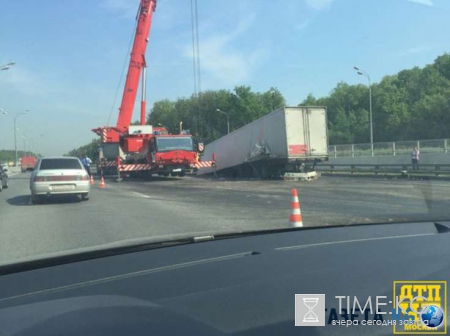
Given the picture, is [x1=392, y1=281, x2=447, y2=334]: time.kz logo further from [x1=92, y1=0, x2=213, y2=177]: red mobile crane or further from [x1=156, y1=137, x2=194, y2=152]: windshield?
[x1=156, y1=137, x2=194, y2=152]: windshield

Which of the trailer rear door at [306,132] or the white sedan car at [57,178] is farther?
the trailer rear door at [306,132]

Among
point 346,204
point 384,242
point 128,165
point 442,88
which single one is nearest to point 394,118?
point 442,88

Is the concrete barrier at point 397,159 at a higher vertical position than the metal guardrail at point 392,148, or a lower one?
lower

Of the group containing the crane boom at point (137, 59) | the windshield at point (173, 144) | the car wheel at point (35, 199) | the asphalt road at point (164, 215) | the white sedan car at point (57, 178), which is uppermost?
the crane boom at point (137, 59)

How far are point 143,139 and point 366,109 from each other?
2108 inches

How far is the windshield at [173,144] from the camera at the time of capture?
2648 cm

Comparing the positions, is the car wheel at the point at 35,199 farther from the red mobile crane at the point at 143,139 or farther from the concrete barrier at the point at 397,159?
the concrete barrier at the point at 397,159

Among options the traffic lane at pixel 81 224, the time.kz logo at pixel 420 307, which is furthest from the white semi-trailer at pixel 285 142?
the time.kz logo at pixel 420 307

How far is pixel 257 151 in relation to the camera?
1072 inches

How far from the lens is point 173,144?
26.7m

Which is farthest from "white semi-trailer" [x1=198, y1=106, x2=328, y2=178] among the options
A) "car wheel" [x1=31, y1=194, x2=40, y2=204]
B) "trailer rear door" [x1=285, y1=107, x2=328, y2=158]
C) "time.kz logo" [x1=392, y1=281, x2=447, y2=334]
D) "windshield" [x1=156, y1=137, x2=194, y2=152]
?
"time.kz logo" [x1=392, y1=281, x2=447, y2=334]

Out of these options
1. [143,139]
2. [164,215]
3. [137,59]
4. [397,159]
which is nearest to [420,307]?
[164,215]

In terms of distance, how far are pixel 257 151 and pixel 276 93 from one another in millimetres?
48895

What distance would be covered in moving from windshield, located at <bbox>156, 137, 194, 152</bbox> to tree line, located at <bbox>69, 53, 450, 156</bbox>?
24555 mm
